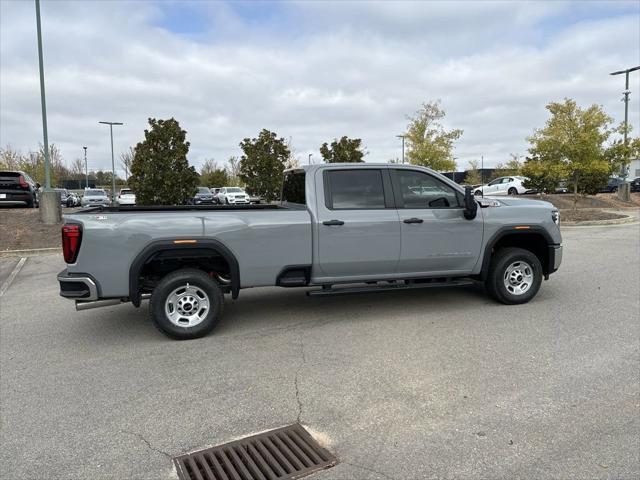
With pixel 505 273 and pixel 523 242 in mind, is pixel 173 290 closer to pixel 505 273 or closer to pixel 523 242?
pixel 505 273

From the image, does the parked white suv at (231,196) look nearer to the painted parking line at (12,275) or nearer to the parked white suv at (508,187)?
the parked white suv at (508,187)

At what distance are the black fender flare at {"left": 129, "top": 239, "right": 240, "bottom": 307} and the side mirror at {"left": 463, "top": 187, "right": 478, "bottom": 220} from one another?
2.93m

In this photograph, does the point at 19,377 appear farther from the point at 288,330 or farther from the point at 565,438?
the point at 565,438

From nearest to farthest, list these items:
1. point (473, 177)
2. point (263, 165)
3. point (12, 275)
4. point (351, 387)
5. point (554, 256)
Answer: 1. point (351, 387)
2. point (554, 256)
3. point (12, 275)
4. point (263, 165)
5. point (473, 177)

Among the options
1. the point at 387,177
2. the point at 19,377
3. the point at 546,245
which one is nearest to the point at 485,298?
the point at 546,245

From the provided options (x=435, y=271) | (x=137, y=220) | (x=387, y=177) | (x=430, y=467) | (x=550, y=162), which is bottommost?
(x=430, y=467)

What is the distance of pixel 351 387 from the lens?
4.05 meters

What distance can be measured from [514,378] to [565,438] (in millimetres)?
955

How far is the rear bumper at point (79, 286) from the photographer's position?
497 cm

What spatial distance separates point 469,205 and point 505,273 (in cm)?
115

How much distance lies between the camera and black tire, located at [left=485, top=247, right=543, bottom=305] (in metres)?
6.44

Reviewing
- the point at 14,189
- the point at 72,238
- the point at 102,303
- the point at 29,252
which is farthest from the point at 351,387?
the point at 14,189

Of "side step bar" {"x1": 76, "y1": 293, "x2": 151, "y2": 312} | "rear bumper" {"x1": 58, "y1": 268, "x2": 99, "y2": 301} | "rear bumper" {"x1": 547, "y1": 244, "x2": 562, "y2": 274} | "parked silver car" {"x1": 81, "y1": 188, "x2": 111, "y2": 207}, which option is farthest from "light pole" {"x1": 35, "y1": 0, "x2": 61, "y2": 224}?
"parked silver car" {"x1": 81, "y1": 188, "x2": 111, "y2": 207}

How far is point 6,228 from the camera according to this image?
14.0m
